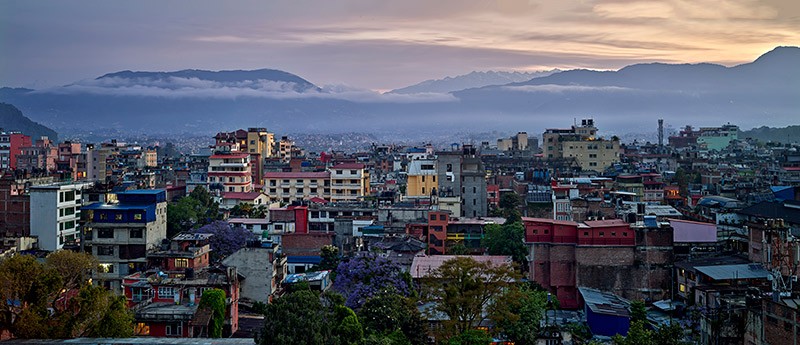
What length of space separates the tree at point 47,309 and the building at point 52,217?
13.6 m

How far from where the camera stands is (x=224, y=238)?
1345 inches

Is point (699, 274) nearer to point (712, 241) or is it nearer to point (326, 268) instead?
point (712, 241)

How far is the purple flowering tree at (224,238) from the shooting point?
33.6 m

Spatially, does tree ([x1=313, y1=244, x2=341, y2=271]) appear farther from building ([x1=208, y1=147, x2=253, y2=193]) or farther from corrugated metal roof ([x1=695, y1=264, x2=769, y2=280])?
building ([x1=208, y1=147, x2=253, y2=193])

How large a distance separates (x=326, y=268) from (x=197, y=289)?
320 inches

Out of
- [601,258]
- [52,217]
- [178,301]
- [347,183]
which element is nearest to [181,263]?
[178,301]

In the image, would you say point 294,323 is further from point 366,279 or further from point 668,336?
point 668,336

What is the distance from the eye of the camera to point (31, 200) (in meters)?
35.2

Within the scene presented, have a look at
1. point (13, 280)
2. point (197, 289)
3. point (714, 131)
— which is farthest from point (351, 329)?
point (714, 131)

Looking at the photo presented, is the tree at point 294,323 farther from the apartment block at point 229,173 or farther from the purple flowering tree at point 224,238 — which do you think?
the apartment block at point 229,173

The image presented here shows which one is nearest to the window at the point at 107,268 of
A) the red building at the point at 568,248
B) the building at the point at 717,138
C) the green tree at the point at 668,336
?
the red building at the point at 568,248

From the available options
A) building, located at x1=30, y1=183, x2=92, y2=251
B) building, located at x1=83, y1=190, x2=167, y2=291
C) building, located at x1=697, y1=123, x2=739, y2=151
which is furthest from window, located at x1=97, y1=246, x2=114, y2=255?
building, located at x1=697, y1=123, x2=739, y2=151

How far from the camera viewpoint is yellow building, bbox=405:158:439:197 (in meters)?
49.7

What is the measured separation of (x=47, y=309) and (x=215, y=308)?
14.0ft
